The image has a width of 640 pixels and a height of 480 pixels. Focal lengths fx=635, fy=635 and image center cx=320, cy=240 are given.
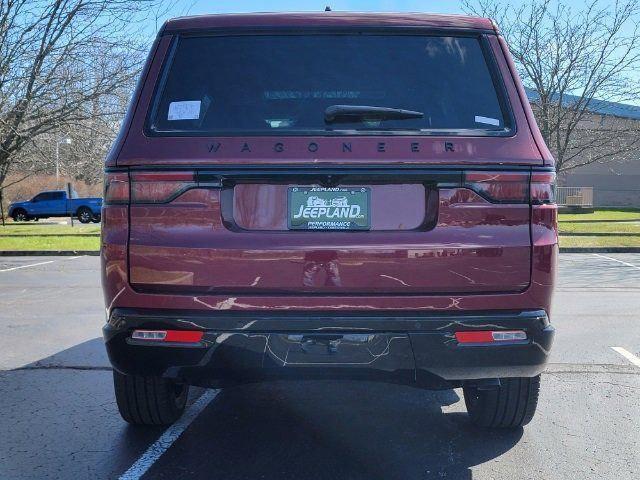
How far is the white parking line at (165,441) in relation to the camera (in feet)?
10.0

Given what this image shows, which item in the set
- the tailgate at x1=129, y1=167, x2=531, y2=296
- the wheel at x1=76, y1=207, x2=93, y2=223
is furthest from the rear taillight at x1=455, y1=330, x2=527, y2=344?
the wheel at x1=76, y1=207, x2=93, y2=223

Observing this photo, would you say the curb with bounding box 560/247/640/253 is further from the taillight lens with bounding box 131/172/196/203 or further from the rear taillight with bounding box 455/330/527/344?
the taillight lens with bounding box 131/172/196/203

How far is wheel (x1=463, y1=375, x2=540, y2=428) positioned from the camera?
339 cm

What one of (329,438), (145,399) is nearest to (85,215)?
(145,399)

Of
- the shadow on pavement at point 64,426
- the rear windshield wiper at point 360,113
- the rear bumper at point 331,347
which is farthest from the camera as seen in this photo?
the shadow on pavement at point 64,426

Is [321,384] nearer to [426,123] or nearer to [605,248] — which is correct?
[426,123]

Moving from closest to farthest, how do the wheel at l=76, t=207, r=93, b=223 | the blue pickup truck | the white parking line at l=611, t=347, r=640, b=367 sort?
the white parking line at l=611, t=347, r=640, b=367 → the wheel at l=76, t=207, r=93, b=223 → the blue pickup truck

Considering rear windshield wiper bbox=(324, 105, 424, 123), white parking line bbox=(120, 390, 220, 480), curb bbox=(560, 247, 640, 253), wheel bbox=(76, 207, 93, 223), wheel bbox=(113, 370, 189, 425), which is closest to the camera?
rear windshield wiper bbox=(324, 105, 424, 123)

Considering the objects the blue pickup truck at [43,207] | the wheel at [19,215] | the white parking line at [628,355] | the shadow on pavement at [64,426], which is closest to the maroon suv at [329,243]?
the shadow on pavement at [64,426]

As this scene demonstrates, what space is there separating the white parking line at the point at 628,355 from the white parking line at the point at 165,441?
133 inches

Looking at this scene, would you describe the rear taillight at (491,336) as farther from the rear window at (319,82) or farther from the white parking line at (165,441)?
the white parking line at (165,441)

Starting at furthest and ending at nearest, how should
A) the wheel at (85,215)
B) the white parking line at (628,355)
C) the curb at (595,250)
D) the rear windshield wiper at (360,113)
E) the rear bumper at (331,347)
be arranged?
the wheel at (85,215) → the curb at (595,250) → the white parking line at (628,355) → the rear windshield wiper at (360,113) → the rear bumper at (331,347)

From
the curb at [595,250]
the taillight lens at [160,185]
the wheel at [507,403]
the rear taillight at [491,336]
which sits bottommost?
the wheel at [507,403]

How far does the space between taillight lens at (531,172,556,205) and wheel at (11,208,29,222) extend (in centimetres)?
3712
